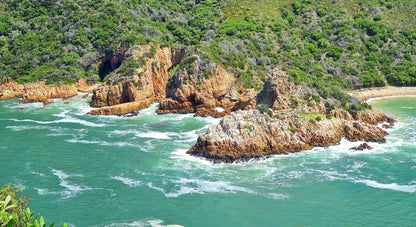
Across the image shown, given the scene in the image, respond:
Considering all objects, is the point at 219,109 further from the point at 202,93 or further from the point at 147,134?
the point at 147,134

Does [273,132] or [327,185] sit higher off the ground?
[273,132]

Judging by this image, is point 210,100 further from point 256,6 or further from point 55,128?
point 256,6

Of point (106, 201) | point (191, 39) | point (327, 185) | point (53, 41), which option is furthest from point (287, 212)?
point (53, 41)

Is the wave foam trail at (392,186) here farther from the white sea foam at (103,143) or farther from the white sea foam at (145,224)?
the white sea foam at (103,143)

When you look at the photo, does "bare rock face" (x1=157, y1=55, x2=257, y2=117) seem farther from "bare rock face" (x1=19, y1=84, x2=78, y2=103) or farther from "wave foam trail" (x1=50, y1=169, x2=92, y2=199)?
"wave foam trail" (x1=50, y1=169, x2=92, y2=199)

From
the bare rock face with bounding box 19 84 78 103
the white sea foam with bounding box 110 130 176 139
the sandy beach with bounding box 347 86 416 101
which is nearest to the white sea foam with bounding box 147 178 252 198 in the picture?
the white sea foam with bounding box 110 130 176 139

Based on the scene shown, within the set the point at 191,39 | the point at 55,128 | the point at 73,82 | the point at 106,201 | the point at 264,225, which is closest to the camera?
the point at 264,225

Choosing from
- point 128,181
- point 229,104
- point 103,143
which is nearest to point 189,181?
point 128,181
